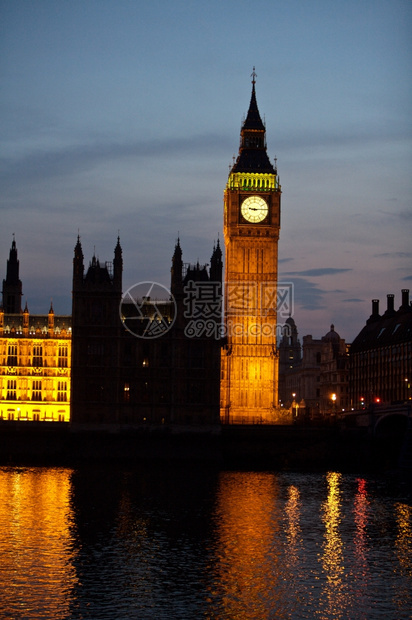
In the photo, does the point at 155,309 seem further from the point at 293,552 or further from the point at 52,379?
the point at 293,552

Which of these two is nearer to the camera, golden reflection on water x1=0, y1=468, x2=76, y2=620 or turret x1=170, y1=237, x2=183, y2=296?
golden reflection on water x1=0, y1=468, x2=76, y2=620

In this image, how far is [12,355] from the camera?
18750cm

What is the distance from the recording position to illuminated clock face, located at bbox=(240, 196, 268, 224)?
18075 cm

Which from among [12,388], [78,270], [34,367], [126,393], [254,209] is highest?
[254,209]

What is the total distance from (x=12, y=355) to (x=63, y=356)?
30.3ft

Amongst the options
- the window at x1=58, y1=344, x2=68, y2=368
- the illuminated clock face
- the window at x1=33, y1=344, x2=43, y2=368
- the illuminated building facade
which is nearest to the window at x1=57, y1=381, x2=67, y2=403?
the illuminated building facade

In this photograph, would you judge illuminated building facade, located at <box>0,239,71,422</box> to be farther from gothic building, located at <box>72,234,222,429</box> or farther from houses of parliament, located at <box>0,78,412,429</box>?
gothic building, located at <box>72,234,222,429</box>

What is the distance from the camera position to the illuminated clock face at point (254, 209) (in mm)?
180750

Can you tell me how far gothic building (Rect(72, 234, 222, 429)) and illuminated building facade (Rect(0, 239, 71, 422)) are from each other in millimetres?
50585

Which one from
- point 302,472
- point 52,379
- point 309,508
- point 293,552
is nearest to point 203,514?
point 309,508

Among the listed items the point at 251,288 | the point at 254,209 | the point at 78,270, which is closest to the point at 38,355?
the point at 251,288

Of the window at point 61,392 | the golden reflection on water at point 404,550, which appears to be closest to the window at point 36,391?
the window at point 61,392

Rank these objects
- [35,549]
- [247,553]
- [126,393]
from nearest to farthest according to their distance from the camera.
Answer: [35,549] → [247,553] → [126,393]

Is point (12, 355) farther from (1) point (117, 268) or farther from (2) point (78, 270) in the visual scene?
(1) point (117, 268)
